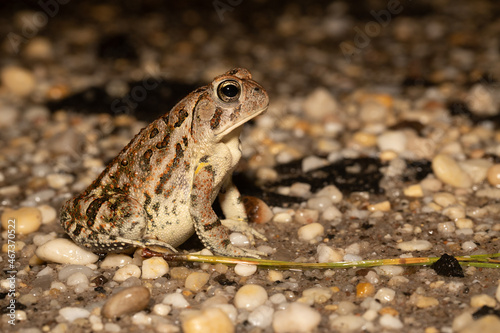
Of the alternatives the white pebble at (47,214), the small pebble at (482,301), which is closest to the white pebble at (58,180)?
the white pebble at (47,214)

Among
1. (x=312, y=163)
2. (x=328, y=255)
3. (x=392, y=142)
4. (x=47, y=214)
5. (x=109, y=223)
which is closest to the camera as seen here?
(x=109, y=223)

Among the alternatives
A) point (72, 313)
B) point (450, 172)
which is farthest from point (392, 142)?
point (72, 313)

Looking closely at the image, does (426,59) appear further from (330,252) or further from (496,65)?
→ (330,252)

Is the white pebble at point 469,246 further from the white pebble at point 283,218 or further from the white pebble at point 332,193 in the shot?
the white pebble at point 283,218

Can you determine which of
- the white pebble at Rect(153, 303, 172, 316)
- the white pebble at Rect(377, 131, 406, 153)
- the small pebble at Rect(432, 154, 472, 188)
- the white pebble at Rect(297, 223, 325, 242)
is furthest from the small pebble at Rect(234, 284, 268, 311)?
the white pebble at Rect(377, 131, 406, 153)

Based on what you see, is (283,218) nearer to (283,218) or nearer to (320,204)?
(283,218)

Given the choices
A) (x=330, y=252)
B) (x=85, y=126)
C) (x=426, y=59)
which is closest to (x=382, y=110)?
(x=426, y=59)

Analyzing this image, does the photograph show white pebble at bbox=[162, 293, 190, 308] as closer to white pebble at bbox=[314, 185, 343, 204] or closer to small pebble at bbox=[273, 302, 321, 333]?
small pebble at bbox=[273, 302, 321, 333]
